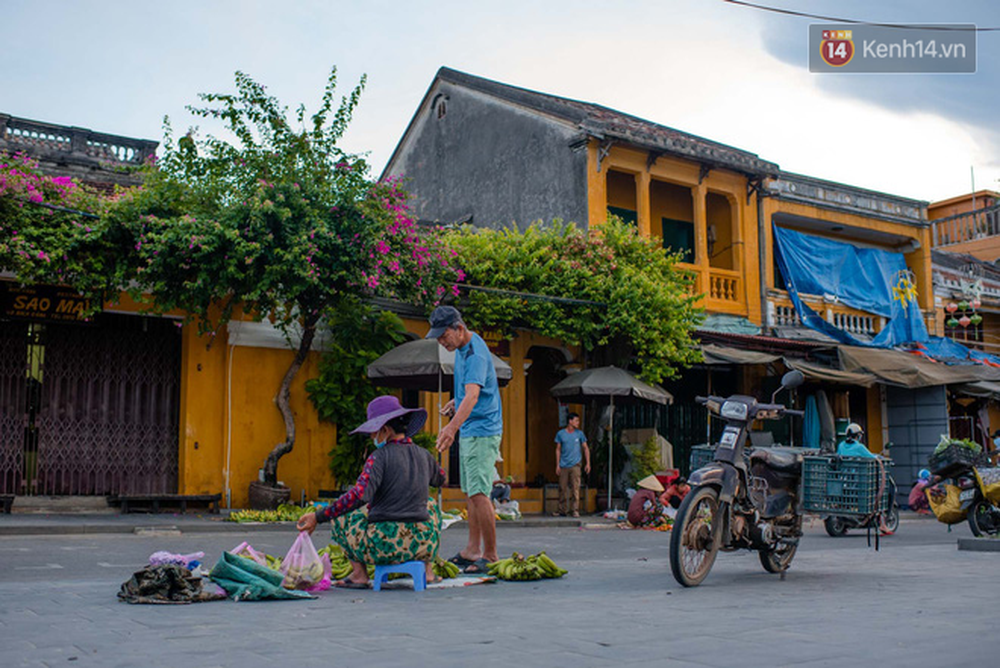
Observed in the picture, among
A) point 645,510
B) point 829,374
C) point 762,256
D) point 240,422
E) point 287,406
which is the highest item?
point 762,256

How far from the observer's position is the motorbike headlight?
22.5 ft

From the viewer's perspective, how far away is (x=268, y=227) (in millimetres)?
13602

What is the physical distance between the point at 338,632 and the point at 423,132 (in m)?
22.4

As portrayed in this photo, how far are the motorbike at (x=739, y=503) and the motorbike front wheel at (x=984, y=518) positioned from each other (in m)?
5.40

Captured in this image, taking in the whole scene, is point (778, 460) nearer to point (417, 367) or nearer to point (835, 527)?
point (835, 527)

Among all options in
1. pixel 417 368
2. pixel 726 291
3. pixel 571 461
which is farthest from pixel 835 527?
pixel 726 291

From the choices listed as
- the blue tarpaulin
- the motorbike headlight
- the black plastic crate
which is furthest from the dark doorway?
the blue tarpaulin

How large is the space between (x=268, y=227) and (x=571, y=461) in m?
6.50

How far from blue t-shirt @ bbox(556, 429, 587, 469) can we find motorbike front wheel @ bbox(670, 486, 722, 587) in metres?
9.99

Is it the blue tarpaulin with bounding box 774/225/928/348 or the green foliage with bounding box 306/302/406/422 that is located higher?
the blue tarpaulin with bounding box 774/225/928/348

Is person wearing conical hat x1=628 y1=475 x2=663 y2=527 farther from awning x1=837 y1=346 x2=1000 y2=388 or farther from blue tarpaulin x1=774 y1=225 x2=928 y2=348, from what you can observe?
blue tarpaulin x1=774 y1=225 x2=928 y2=348

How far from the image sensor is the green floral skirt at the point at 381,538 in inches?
241

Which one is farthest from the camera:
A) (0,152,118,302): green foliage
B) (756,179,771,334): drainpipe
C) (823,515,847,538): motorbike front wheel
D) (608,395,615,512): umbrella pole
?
(756,179,771,334): drainpipe

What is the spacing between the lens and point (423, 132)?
25.8 meters
